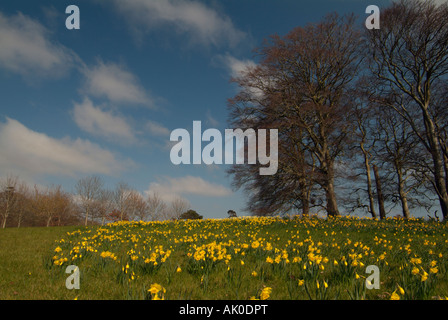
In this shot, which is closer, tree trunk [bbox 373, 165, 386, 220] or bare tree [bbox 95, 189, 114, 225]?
tree trunk [bbox 373, 165, 386, 220]

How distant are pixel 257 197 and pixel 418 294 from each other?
1606 cm

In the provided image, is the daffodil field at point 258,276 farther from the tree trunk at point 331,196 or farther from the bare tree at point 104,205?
the bare tree at point 104,205

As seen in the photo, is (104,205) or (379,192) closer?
(379,192)

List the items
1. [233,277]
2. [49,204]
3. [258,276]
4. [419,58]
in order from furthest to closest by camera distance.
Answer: [49,204]
[419,58]
[258,276]
[233,277]

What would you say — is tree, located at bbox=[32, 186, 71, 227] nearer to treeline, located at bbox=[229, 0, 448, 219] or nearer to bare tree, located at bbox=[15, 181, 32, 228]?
bare tree, located at bbox=[15, 181, 32, 228]

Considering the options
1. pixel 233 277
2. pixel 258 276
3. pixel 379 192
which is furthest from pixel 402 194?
pixel 233 277

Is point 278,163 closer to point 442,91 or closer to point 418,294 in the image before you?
point 442,91

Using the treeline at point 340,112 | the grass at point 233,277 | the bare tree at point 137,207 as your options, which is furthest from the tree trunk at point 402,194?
the bare tree at point 137,207

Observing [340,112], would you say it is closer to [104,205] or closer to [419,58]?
[419,58]

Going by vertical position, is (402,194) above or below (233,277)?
above

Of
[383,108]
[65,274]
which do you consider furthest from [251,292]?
[383,108]

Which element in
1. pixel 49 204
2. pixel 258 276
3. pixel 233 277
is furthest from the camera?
pixel 49 204

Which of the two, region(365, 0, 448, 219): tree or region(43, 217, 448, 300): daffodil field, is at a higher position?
region(365, 0, 448, 219): tree

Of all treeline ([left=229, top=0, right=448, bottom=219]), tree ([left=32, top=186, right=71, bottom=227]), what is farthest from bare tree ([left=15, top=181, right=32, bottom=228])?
treeline ([left=229, top=0, right=448, bottom=219])
